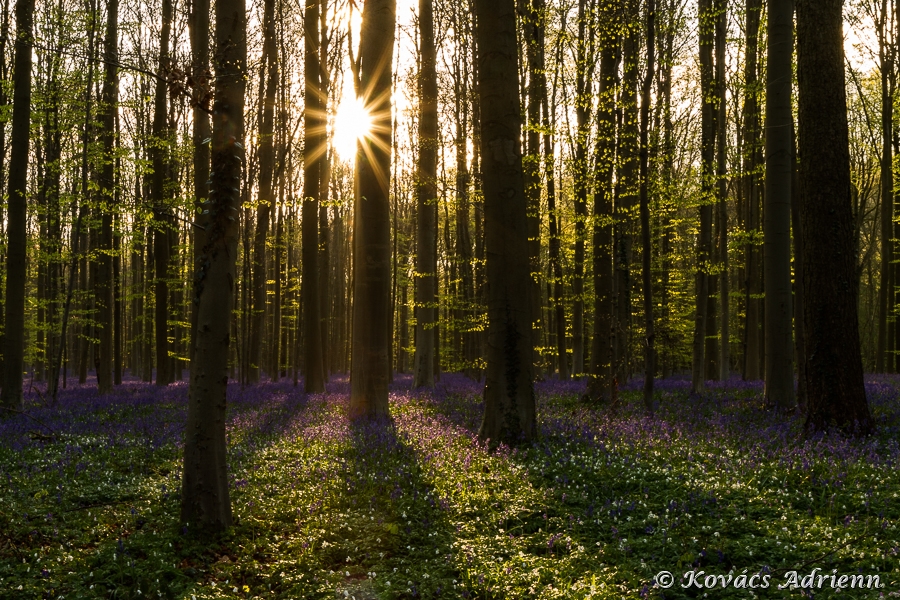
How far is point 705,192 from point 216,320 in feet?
46.4

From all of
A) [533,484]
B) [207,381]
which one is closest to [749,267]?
[533,484]

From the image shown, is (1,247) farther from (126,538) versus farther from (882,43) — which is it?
(882,43)

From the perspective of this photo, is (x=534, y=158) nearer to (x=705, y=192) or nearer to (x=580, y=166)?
(x=580, y=166)

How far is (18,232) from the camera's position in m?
14.9

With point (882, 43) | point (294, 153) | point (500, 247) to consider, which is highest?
point (882, 43)

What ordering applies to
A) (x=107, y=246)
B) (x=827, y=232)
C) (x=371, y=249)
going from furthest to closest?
(x=107, y=246) < (x=371, y=249) < (x=827, y=232)

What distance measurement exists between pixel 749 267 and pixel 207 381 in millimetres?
23223

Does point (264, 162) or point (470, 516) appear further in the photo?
point (264, 162)

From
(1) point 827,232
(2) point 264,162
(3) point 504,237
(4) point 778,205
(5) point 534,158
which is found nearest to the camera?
(1) point 827,232

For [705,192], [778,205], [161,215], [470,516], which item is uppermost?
→ [161,215]

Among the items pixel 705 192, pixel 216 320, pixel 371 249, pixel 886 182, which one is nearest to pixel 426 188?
pixel 371 249

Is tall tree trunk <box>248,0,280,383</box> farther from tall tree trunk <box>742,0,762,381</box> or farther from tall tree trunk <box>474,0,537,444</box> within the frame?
tall tree trunk <box>742,0,762,381</box>

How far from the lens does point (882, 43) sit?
2605 centimetres

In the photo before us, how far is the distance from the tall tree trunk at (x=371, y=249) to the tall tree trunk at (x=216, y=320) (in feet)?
21.4
